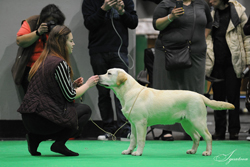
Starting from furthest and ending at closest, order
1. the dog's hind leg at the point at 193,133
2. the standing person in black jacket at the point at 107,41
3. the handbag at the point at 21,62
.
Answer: the standing person in black jacket at the point at 107,41
the handbag at the point at 21,62
the dog's hind leg at the point at 193,133

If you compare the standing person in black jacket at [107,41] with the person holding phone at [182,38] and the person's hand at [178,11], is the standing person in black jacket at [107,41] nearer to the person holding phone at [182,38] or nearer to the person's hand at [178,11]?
the person holding phone at [182,38]

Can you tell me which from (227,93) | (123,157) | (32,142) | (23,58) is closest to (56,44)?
(32,142)

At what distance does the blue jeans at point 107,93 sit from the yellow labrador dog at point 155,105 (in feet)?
5.20

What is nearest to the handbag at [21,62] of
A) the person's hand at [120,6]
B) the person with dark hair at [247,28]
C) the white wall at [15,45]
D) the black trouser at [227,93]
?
the white wall at [15,45]

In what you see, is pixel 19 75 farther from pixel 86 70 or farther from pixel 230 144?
pixel 230 144

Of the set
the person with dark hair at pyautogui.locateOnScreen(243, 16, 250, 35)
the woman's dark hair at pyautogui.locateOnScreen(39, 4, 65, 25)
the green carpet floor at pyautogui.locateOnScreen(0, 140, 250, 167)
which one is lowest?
the green carpet floor at pyautogui.locateOnScreen(0, 140, 250, 167)

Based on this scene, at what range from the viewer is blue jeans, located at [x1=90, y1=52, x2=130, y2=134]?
17.4ft

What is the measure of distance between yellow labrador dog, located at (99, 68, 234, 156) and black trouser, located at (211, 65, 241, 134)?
76.3 inches

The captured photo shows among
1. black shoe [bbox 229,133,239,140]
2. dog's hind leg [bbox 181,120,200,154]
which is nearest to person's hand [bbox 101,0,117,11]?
dog's hind leg [bbox 181,120,200,154]

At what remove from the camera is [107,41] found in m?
5.30

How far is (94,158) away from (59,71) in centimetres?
83

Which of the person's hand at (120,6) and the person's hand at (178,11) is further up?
the person's hand at (120,6)

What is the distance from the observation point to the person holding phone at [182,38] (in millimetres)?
4910

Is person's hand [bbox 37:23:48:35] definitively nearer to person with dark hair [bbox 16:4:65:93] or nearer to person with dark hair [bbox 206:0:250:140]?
person with dark hair [bbox 16:4:65:93]
